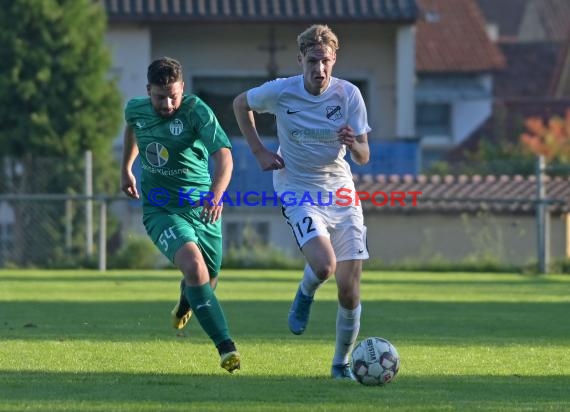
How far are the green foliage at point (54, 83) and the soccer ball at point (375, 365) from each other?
17605 millimetres

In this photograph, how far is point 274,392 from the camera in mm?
8438

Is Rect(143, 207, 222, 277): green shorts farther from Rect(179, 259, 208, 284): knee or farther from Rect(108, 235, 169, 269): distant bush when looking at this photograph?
Rect(108, 235, 169, 269): distant bush

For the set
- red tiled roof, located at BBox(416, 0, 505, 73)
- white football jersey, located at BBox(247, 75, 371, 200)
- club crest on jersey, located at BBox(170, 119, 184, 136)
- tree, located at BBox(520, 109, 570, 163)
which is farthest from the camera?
red tiled roof, located at BBox(416, 0, 505, 73)

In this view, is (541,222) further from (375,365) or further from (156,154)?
(375,365)

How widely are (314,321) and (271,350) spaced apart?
2.86m

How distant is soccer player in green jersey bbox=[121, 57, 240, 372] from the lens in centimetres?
930

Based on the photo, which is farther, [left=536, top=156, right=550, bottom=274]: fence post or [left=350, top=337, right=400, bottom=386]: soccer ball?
[left=536, top=156, right=550, bottom=274]: fence post

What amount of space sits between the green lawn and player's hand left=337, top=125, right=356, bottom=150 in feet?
4.90

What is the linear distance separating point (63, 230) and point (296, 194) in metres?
15.2

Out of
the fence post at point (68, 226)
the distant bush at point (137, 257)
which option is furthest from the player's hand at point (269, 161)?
the fence post at point (68, 226)

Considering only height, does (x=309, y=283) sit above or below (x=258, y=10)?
below

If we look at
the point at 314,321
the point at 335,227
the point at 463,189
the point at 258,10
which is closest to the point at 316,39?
the point at 335,227

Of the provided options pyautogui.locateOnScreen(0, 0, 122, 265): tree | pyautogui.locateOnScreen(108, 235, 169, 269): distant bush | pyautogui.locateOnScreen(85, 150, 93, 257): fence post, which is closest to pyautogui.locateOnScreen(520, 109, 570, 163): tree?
pyautogui.locateOnScreen(0, 0, 122, 265): tree

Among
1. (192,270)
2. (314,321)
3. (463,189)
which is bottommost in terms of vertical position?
(314,321)
